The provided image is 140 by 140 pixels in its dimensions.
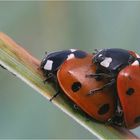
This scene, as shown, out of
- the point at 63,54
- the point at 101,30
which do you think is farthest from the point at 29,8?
A: the point at 63,54

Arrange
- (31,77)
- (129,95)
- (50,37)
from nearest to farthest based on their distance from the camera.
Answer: (31,77) < (129,95) < (50,37)

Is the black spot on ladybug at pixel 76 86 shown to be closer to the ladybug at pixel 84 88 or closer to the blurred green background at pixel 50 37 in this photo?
the ladybug at pixel 84 88

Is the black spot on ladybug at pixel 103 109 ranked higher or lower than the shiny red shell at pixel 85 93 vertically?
lower

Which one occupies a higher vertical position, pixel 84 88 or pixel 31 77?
pixel 31 77

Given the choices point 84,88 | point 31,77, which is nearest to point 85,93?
point 84,88

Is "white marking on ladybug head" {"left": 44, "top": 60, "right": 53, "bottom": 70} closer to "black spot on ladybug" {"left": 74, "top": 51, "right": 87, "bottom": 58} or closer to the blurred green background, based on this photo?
"black spot on ladybug" {"left": 74, "top": 51, "right": 87, "bottom": 58}

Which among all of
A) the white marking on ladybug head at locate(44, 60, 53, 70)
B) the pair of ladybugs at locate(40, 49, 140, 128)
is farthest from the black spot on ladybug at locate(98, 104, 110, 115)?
the white marking on ladybug head at locate(44, 60, 53, 70)

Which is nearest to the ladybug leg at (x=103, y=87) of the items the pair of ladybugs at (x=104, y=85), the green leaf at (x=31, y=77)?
the pair of ladybugs at (x=104, y=85)

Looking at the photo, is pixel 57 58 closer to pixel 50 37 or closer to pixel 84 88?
pixel 84 88
